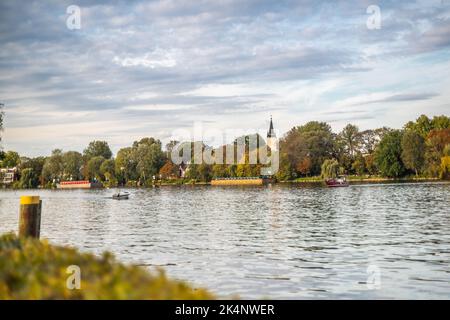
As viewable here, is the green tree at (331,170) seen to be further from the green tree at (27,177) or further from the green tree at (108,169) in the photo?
the green tree at (27,177)

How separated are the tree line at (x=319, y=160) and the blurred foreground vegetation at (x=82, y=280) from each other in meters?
106

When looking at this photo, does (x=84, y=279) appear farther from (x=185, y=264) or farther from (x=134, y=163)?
(x=134, y=163)

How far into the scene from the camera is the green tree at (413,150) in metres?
130

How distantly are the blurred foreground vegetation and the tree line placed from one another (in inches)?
4188

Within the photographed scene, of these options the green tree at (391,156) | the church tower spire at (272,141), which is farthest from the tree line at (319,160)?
the church tower spire at (272,141)

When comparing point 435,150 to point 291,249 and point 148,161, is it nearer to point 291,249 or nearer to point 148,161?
point 148,161

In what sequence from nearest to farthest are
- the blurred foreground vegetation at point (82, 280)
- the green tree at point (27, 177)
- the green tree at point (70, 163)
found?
the blurred foreground vegetation at point (82, 280) < the green tree at point (27, 177) < the green tree at point (70, 163)

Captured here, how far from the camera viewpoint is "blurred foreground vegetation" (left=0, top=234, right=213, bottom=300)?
294 inches

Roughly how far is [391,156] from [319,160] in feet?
74.3

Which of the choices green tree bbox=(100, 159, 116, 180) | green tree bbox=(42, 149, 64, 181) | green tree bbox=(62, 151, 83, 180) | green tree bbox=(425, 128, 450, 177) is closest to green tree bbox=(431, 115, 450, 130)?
green tree bbox=(425, 128, 450, 177)

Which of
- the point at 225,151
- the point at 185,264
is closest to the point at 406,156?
the point at 225,151

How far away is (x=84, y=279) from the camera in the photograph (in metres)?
8.40

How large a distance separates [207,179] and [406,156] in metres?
69.5
